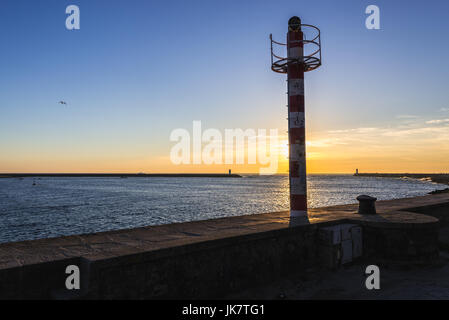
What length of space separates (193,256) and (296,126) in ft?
17.6

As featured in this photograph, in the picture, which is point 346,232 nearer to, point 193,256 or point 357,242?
point 357,242

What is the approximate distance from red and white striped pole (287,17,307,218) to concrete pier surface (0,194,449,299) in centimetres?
Result: 115

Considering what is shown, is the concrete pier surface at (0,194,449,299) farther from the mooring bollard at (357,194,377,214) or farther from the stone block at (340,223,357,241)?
the mooring bollard at (357,194,377,214)

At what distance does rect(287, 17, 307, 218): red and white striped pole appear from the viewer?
9.50 meters

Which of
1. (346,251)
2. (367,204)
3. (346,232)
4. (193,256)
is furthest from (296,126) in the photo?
(193,256)

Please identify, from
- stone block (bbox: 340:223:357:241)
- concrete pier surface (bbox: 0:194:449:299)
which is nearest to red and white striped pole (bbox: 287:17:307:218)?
concrete pier surface (bbox: 0:194:449:299)

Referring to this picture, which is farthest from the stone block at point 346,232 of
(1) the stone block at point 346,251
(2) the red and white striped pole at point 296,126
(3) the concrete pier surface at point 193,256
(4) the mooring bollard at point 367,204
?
(4) the mooring bollard at point 367,204

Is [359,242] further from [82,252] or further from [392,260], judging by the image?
[82,252]

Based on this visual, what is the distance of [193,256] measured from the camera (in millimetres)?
5750

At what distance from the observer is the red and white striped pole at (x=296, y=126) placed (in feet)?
31.2

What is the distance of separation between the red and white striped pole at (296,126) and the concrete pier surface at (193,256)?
3.76ft

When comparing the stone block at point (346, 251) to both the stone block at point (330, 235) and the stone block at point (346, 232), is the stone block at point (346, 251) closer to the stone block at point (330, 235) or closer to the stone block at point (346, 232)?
the stone block at point (346, 232)
